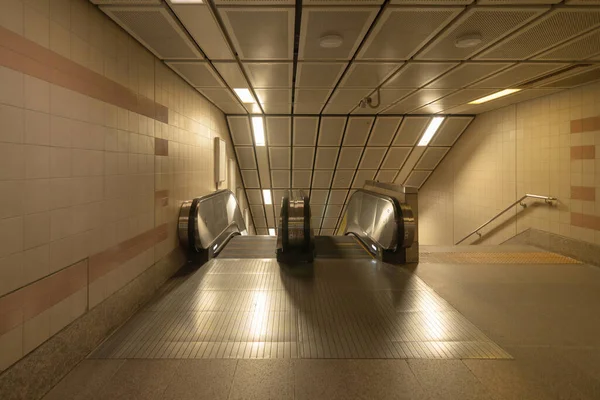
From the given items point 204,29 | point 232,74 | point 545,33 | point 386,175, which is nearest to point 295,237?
point 232,74

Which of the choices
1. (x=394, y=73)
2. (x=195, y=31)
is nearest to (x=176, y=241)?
(x=195, y=31)

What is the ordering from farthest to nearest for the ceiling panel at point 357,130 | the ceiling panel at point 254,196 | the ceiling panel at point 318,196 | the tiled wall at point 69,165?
the ceiling panel at point 318,196 → the ceiling panel at point 254,196 → the ceiling panel at point 357,130 → the tiled wall at point 69,165

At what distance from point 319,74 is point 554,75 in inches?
132

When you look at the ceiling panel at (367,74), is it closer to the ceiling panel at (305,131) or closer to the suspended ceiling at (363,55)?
the suspended ceiling at (363,55)

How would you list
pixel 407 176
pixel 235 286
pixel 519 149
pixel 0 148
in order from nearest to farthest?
pixel 0 148
pixel 235 286
pixel 519 149
pixel 407 176

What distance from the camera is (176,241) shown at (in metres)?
4.68

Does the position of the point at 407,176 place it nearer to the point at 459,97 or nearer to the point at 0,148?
the point at 459,97

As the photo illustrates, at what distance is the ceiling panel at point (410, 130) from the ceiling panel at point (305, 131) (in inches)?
82.7

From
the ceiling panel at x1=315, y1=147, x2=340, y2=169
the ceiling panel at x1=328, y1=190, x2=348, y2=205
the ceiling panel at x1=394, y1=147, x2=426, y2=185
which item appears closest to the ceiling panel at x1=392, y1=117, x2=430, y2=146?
the ceiling panel at x1=394, y1=147, x2=426, y2=185

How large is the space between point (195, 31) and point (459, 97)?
16.1 feet

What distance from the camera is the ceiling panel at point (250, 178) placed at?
32.1 feet

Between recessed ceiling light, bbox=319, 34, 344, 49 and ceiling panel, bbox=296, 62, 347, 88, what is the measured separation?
26.6 inches

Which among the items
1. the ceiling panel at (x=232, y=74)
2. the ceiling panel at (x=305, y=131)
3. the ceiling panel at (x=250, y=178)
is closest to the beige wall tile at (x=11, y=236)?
the ceiling panel at (x=232, y=74)

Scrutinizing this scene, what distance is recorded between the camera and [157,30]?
326 centimetres
